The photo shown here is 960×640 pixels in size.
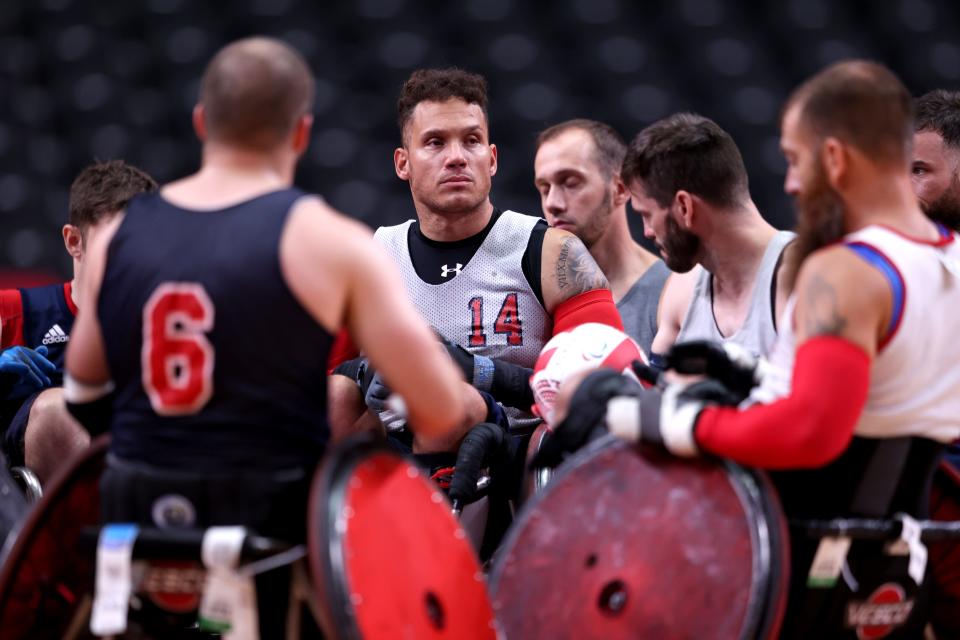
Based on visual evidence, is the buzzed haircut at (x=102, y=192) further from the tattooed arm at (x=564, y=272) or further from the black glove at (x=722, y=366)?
the black glove at (x=722, y=366)

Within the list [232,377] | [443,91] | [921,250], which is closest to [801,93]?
[921,250]

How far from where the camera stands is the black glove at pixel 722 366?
2.37m

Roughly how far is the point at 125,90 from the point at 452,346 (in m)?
4.52

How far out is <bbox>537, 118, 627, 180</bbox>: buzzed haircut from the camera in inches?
190

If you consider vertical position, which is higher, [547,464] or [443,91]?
[443,91]

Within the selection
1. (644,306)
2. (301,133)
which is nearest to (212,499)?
(301,133)

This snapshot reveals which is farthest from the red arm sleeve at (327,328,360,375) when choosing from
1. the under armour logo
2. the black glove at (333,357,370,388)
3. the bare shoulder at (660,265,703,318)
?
the bare shoulder at (660,265,703,318)

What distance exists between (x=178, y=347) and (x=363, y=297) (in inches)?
13.5

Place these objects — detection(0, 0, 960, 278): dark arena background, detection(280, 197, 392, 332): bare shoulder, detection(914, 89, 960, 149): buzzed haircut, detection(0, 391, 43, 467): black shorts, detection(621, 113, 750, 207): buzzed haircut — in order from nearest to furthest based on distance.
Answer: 1. detection(280, 197, 392, 332): bare shoulder
2. detection(621, 113, 750, 207): buzzed haircut
3. detection(914, 89, 960, 149): buzzed haircut
4. detection(0, 391, 43, 467): black shorts
5. detection(0, 0, 960, 278): dark arena background

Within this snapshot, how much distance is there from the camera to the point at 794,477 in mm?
2375

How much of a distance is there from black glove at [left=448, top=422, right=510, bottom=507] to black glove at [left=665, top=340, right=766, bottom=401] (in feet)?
3.50

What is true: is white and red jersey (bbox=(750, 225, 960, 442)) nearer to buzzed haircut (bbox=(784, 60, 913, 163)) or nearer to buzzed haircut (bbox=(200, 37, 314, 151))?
buzzed haircut (bbox=(784, 60, 913, 163))

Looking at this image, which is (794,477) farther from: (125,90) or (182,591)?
(125,90)

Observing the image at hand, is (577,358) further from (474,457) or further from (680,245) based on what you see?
(680,245)
